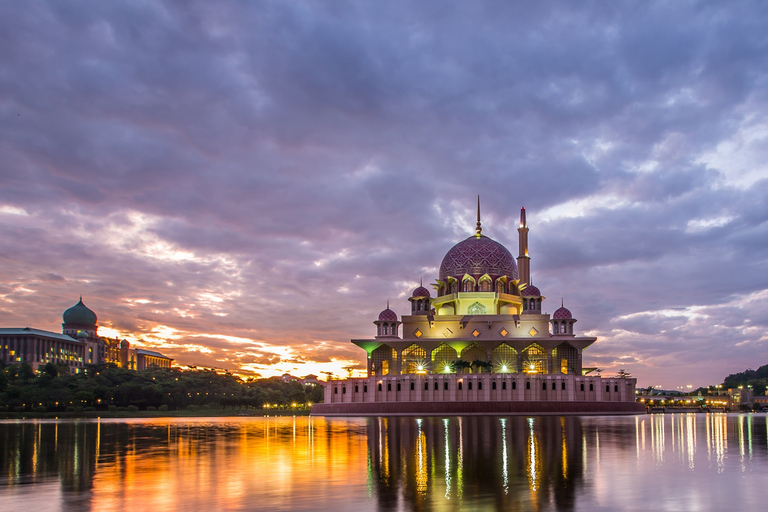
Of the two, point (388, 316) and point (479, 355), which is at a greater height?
point (388, 316)

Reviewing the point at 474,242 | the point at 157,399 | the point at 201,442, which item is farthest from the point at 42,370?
the point at 201,442

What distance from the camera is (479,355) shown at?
89.9 metres

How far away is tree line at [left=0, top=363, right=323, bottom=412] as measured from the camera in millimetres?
85188

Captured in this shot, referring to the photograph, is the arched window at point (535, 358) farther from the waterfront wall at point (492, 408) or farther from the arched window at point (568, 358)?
the waterfront wall at point (492, 408)

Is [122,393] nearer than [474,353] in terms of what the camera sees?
No

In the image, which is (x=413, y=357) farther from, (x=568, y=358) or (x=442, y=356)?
(x=568, y=358)

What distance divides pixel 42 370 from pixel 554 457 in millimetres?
105915

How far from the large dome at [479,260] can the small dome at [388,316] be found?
1180 centimetres

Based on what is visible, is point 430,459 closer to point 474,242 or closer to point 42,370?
point 474,242

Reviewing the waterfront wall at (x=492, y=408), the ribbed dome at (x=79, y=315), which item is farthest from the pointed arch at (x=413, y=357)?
the ribbed dome at (x=79, y=315)

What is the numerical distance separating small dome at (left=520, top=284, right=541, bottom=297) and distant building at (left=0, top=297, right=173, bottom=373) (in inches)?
3499

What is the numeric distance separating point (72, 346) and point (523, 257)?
3899 inches

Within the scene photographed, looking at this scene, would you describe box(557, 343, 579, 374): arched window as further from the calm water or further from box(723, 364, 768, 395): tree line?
box(723, 364, 768, 395): tree line

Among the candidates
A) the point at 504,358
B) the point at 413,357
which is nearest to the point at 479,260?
the point at 504,358
